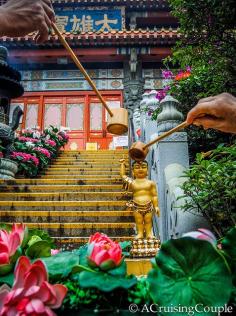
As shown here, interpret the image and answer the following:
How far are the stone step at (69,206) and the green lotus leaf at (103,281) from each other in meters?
4.46

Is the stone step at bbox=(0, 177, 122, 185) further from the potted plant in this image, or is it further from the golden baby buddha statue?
the golden baby buddha statue

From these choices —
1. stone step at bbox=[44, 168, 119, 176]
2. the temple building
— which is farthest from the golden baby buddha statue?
the temple building

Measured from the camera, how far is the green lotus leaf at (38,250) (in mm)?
994

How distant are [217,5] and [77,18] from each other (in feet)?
40.4

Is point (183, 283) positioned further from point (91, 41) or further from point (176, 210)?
point (91, 41)

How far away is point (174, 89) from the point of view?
5559 millimetres

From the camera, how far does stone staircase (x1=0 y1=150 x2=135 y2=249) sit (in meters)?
4.66

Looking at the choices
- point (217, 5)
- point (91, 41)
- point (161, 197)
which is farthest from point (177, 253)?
point (91, 41)

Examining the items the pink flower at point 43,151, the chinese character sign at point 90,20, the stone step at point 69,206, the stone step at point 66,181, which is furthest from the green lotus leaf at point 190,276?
the chinese character sign at point 90,20

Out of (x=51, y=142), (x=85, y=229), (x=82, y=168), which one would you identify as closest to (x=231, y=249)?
(x=85, y=229)

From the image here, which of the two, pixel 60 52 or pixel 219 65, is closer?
pixel 219 65

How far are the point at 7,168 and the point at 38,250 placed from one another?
651 centimetres

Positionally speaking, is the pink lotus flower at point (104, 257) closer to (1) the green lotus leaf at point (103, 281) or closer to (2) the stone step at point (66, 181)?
(1) the green lotus leaf at point (103, 281)

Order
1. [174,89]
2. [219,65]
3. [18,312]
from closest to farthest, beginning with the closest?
[18,312] → [219,65] → [174,89]
